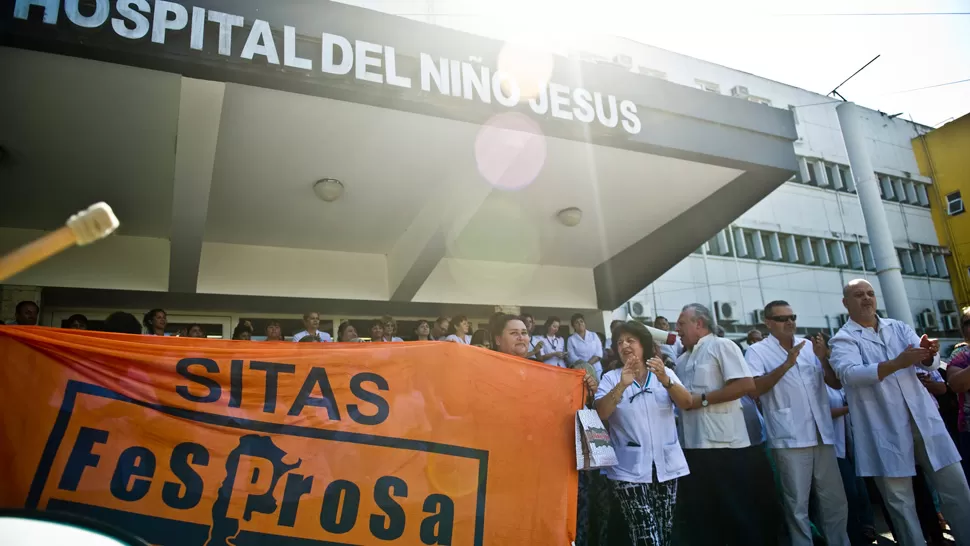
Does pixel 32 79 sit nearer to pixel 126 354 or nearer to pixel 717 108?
pixel 126 354

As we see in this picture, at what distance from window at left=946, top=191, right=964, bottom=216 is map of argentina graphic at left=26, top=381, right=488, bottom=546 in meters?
33.3

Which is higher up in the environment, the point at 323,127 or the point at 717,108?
the point at 717,108

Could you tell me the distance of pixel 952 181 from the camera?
27.6 meters

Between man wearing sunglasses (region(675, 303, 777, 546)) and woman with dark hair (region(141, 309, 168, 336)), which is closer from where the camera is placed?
man wearing sunglasses (region(675, 303, 777, 546))

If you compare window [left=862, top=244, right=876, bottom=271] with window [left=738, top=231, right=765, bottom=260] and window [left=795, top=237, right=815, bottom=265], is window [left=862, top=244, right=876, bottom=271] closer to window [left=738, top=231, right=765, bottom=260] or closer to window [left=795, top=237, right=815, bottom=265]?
window [left=795, top=237, right=815, bottom=265]

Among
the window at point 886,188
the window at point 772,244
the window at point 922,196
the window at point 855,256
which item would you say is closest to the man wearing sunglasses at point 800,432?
→ the window at point 772,244

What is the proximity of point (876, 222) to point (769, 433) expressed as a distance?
8032mm

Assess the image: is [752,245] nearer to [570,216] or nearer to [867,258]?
[867,258]

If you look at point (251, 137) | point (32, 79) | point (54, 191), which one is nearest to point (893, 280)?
point (251, 137)

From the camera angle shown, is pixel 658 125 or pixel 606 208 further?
pixel 606 208

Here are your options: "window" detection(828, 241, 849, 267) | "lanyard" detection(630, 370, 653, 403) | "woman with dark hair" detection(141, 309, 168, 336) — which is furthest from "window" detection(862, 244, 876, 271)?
"woman with dark hair" detection(141, 309, 168, 336)

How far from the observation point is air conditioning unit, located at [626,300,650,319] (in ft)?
57.1

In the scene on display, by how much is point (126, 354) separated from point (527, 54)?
17.2ft

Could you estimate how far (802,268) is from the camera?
22.7 meters
